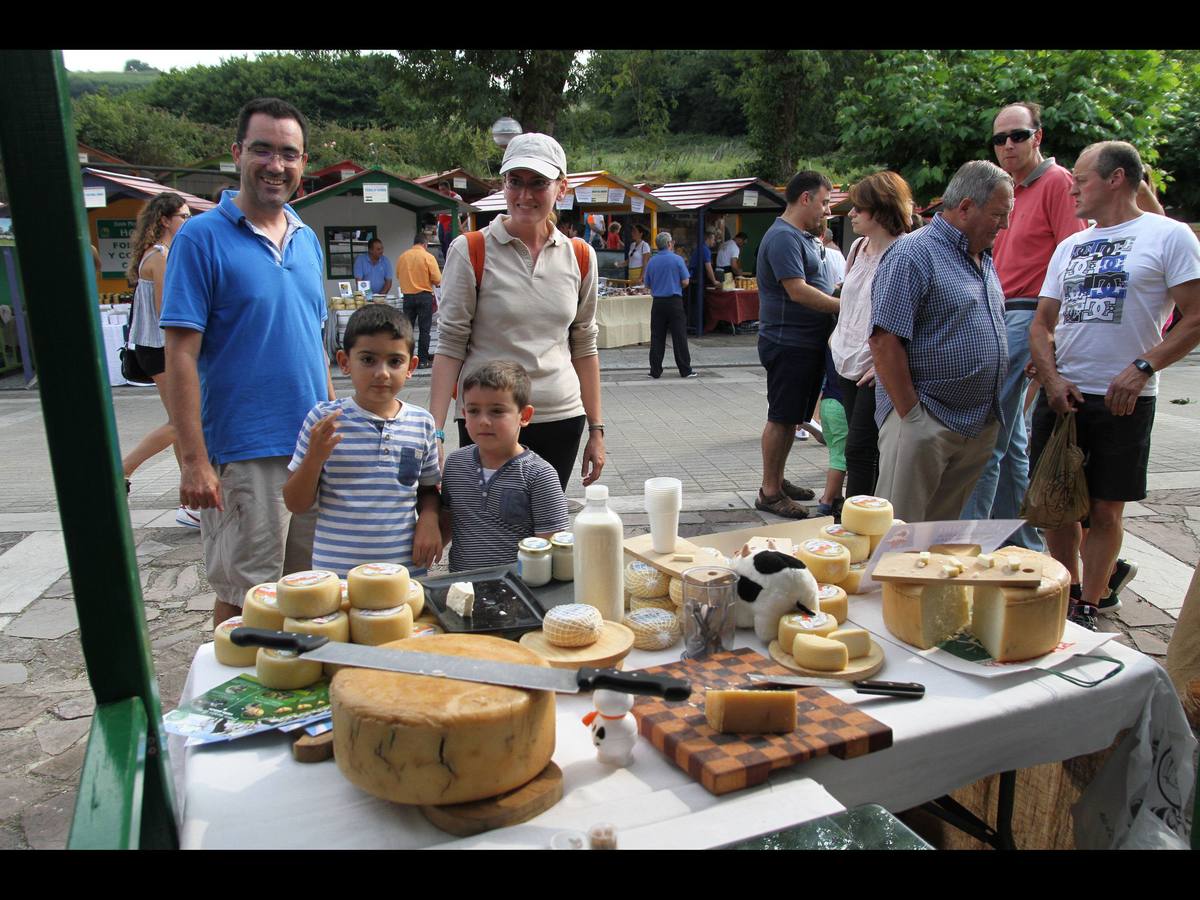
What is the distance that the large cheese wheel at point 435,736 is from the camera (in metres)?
1.28

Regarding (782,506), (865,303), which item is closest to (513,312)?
(865,303)

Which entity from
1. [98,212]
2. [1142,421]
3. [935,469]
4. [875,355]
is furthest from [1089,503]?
[98,212]

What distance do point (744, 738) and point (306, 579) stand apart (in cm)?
92

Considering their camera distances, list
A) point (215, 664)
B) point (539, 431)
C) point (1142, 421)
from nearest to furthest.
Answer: point (215, 664) → point (539, 431) → point (1142, 421)

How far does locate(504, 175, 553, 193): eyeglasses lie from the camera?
3012 mm

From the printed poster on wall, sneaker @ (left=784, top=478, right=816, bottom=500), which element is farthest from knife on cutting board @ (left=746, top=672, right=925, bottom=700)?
the printed poster on wall

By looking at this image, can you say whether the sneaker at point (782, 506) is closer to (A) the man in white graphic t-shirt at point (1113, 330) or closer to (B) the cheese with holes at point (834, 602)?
→ (A) the man in white graphic t-shirt at point (1113, 330)

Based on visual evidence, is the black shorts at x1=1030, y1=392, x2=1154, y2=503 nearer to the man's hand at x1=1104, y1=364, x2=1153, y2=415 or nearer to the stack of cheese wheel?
the man's hand at x1=1104, y1=364, x2=1153, y2=415

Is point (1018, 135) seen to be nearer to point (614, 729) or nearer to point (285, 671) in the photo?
point (614, 729)
